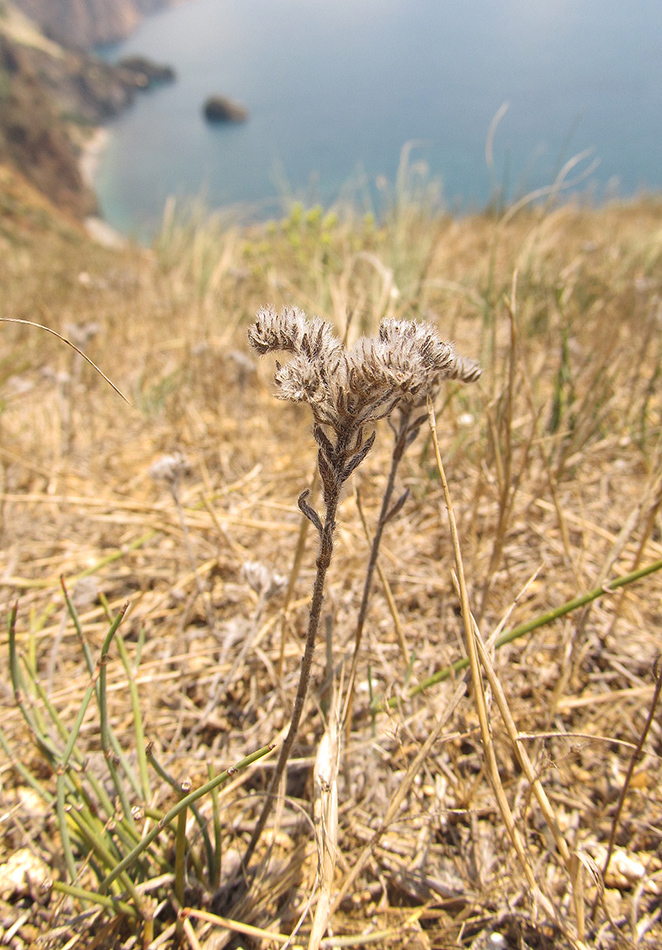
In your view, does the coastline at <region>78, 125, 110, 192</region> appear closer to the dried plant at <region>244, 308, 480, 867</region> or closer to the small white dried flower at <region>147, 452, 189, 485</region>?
the small white dried flower at <region>147, 452, 189, 485</region>

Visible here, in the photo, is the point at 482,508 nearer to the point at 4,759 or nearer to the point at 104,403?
the point at 4,759

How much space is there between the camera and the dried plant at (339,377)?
Result: 0.51m

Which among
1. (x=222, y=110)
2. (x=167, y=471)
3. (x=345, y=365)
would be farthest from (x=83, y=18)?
(x=345, y=365)

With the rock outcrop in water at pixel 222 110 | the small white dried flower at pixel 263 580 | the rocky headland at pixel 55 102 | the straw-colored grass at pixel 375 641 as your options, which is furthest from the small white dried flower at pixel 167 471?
the rock outcrop in water at pixel 222 110

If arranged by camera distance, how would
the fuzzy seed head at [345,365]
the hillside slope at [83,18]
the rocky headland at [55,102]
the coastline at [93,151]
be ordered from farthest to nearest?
1. the hillside slope at [83,18]
2. the coastline at [93,151]
3. the rocky headland at [55,102]
4. the fuzzy seed head at [345,365]

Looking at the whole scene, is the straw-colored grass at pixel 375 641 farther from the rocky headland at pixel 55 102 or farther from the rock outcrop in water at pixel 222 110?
the rock outcrop in water at pixel 222 110

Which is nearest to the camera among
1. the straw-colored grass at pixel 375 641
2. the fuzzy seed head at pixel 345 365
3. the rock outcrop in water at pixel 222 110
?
the fuzzy seed head at pixel 345 365

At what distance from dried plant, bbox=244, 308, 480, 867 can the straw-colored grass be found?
0.15 meters

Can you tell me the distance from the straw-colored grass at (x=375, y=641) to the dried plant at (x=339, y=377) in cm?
15

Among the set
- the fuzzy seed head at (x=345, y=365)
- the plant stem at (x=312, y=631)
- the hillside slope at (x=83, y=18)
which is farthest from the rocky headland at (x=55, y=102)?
the plant stem at (x=312, y=631)

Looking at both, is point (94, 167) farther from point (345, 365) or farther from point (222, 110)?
point (345, 365)

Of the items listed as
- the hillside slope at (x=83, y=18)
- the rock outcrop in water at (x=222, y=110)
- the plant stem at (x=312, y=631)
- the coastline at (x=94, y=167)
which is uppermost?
the hillside slope at (x=83, y=18)

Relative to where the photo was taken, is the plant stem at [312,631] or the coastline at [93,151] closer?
the plant stem at [312,631]

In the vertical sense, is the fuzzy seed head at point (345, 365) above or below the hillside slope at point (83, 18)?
below
